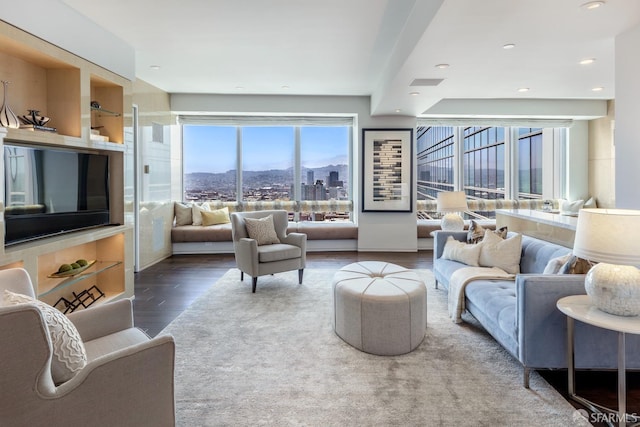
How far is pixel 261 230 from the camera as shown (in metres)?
4.60

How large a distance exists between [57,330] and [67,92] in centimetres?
263

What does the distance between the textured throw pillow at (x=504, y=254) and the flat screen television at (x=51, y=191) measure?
12.5ft

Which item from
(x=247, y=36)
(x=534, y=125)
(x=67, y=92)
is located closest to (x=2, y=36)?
(x=67, y=92)

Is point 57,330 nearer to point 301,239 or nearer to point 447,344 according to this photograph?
point 447,344

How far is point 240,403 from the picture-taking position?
205 cm

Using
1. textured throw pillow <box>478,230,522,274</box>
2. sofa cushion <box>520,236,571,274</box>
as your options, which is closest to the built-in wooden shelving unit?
textured throw pillow <box>478,230,522,274</box>

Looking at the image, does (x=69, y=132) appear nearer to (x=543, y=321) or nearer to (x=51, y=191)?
(x=51, y=191)

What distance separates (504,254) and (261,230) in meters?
2.72

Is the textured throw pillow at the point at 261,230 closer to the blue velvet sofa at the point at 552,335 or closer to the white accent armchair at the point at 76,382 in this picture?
the white accent armchair at the point at 76,382

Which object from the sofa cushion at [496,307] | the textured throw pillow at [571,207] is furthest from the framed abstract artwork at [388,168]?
the sofa cushion at [496,307]

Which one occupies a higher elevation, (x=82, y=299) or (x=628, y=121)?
(x=628, y=121)

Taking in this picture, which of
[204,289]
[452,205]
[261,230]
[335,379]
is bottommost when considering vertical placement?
[335,379]

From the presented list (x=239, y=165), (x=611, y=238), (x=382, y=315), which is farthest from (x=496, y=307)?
(x=239, y=165)

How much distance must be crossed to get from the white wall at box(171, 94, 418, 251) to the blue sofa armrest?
4492 mm
